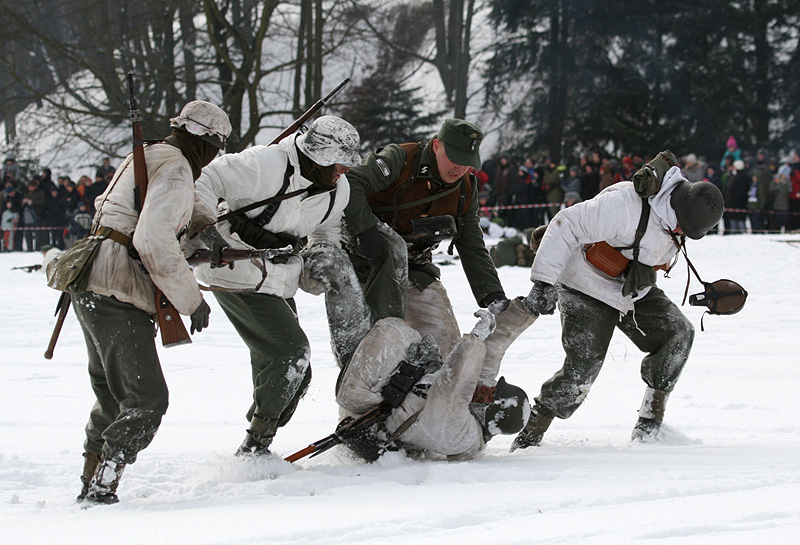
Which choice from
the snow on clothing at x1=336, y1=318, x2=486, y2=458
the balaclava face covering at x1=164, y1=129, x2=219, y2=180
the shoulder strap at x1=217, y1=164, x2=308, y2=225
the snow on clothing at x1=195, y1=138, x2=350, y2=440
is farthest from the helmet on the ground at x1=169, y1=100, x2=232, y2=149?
the snow on clothing at x1=336, y1=318, x2=486, y2=458

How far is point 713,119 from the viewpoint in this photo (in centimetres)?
1683

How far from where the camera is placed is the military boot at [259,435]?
12.3 feet

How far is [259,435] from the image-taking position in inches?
148

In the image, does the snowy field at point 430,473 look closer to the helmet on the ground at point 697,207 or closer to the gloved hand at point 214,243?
the gloved hand at point 214,243

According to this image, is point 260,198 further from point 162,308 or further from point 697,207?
point 697,207

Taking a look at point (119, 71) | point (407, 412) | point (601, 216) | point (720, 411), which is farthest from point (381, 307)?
point (119, 71)

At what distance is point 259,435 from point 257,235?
0.93m

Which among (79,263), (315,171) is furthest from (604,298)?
(79,263)

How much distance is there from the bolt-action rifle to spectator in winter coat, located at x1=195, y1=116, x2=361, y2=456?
0.20 m

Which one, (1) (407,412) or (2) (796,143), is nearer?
(1) (407,412)

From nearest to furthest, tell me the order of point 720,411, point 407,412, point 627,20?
point 407,412, point 720,411, point 627,20

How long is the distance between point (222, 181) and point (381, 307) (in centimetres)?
101

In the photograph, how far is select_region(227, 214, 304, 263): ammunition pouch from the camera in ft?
12.3

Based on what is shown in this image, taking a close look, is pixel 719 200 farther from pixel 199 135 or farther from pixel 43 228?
pixel 43 228
